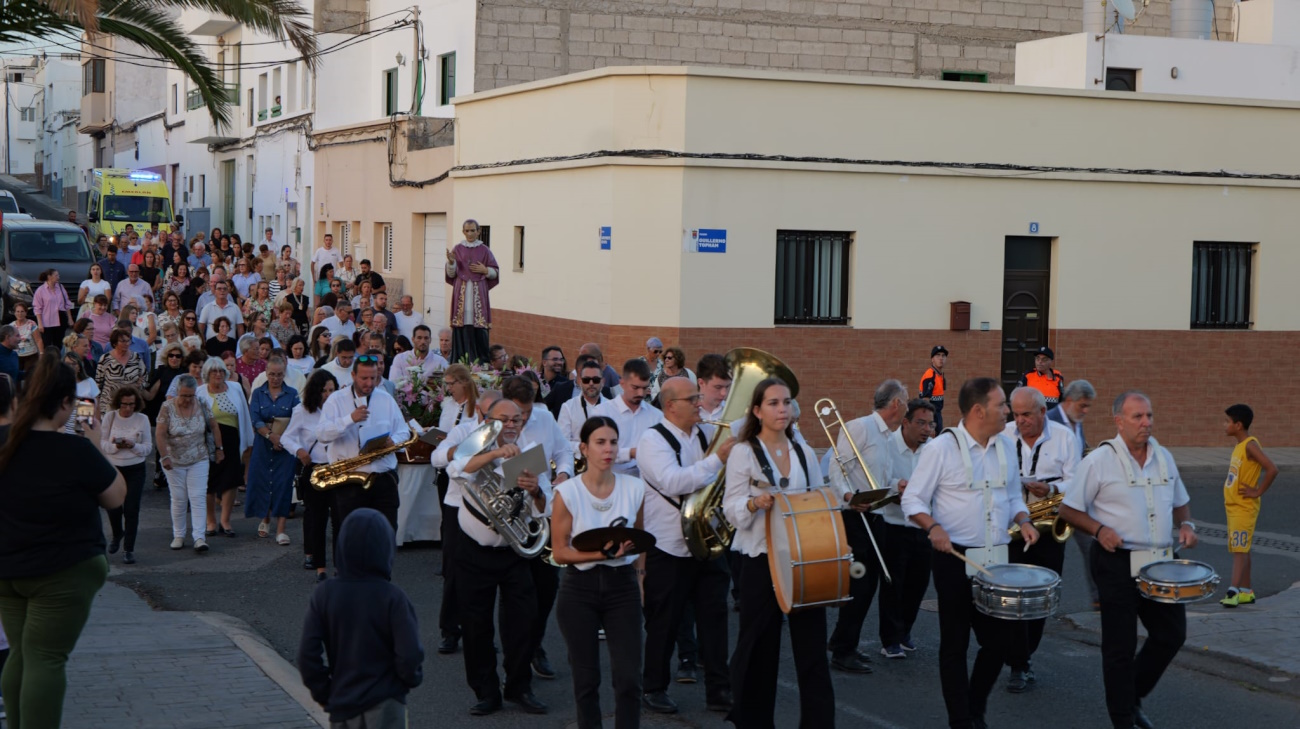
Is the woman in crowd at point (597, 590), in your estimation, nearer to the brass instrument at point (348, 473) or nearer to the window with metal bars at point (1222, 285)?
the brass instrument at point (348, 473)

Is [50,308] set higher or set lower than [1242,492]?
higher

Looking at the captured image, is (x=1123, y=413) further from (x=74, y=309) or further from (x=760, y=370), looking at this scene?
(x=74, y=309)

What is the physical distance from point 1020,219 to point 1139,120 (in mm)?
2283

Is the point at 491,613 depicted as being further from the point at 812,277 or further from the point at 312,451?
the point at 812,277

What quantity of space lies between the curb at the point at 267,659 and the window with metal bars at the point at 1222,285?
619 inches

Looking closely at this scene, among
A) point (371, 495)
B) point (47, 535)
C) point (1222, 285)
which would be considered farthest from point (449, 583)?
point (1222, 285)

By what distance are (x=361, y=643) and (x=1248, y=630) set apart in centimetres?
693

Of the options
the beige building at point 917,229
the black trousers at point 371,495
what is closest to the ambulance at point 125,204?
the beige building at point 917,229

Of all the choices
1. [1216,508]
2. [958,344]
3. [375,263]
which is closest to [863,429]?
[1216,508]

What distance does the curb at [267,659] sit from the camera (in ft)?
25.5

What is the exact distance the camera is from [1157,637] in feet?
25.2

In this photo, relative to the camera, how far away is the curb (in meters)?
7.76

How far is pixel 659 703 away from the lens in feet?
26.7

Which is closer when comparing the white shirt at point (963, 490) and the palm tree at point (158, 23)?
the white shirt at point (963, 490)
